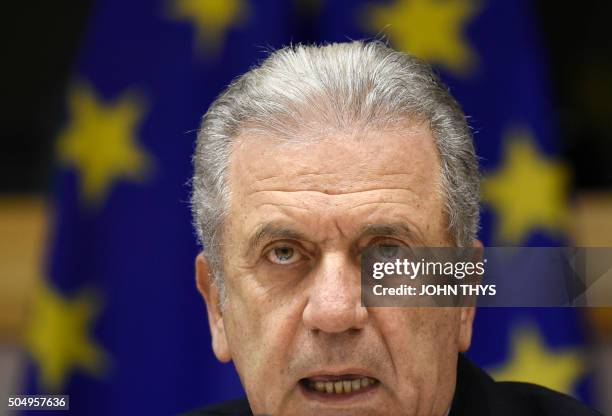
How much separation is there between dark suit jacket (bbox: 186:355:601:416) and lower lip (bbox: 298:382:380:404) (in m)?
0.27

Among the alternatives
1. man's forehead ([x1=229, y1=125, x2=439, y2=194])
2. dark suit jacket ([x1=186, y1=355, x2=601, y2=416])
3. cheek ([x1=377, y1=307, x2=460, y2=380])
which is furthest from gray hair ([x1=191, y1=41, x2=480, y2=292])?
dark suit jacket ([x1=186, y1=355, x2=601, y2=416])

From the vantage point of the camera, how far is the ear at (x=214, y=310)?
6.40 feet

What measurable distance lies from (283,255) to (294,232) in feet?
0.16

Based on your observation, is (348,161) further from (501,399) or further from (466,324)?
(501,399)

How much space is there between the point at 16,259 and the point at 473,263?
2830 mm

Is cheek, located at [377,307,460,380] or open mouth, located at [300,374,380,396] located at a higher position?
cheek, located at [377,307,460,380]

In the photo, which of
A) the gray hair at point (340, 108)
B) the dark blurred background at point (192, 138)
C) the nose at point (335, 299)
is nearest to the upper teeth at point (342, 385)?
the nose at point (335, 299)

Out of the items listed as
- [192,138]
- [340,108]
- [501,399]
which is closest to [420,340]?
[501,399]

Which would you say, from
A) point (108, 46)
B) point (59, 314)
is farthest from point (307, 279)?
point (108, 46)

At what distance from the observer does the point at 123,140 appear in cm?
328

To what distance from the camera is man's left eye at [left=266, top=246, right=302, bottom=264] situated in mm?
1750

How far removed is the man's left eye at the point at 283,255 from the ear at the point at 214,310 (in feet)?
0.75

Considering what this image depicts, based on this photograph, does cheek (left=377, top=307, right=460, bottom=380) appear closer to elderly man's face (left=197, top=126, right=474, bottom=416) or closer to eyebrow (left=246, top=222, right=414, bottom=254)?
elderly man's face (left=197, top=126, right=474, bottom=416)

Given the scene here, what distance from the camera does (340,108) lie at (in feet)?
5.88
